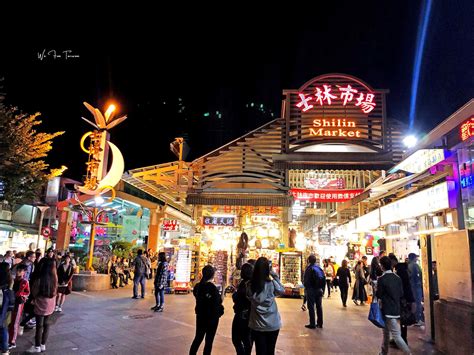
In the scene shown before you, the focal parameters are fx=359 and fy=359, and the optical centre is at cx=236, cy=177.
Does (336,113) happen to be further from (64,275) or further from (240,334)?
(64,275)

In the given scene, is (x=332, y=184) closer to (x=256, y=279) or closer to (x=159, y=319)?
(x=159, y=319)

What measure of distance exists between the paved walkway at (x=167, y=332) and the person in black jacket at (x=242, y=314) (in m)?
1.32

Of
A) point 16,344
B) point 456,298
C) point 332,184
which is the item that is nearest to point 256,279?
point 456,298

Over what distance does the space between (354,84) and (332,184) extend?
4.11m

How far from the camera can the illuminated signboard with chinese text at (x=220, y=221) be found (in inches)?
619

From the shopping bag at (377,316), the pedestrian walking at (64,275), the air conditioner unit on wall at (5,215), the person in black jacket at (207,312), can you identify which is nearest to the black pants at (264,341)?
the person in black jacket at (207,312)

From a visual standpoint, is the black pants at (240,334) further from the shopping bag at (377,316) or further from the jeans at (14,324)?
the jeans at (14,324)

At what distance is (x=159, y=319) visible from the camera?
9.20 m

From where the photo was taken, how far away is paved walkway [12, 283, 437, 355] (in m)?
6.55

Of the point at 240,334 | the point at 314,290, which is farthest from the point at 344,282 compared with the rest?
the point at 240,334

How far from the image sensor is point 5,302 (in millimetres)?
5594

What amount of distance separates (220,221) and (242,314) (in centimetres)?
1072

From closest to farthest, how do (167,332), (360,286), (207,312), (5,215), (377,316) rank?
(207,312)
(377,316)
(167,332)
(360,286)
(5,215)

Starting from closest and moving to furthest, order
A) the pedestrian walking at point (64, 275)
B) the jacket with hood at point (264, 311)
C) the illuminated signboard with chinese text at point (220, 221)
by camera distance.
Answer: the jacket with hood at point (264, 311)
the pedestrian walking at point (64, 275)
the illuminated signboard with chinese text at point (220, 221)
